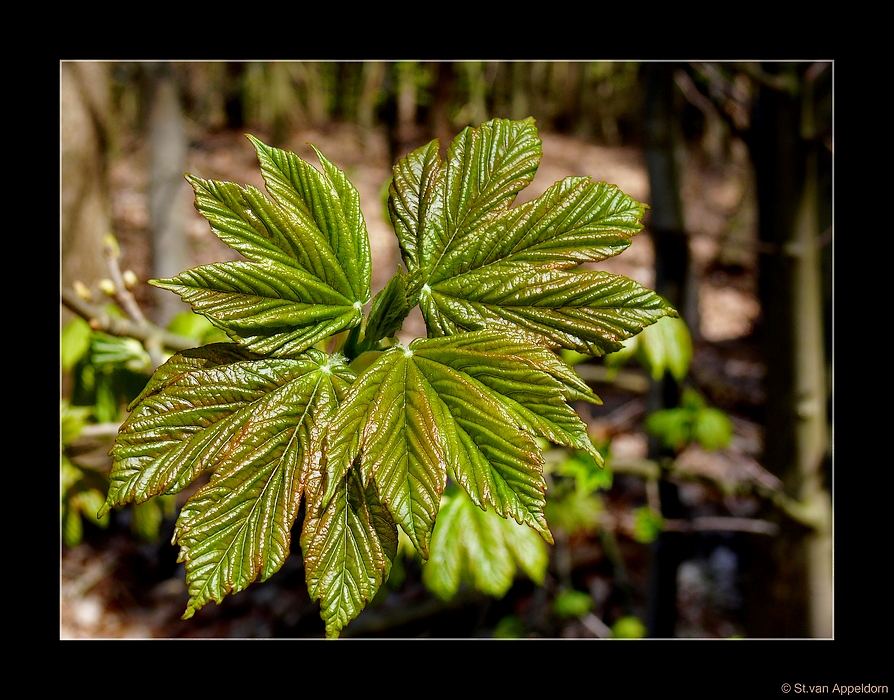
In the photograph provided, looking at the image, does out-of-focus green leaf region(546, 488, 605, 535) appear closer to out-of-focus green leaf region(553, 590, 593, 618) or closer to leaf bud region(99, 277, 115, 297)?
out-of-focus green leaf region(553, 590, 593, 618)

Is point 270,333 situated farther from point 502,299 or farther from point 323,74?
point 323,74

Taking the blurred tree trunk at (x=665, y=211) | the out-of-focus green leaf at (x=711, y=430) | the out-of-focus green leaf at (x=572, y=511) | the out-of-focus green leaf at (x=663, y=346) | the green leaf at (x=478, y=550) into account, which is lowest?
the out-of-focus green leaf at (x=572, y=511)

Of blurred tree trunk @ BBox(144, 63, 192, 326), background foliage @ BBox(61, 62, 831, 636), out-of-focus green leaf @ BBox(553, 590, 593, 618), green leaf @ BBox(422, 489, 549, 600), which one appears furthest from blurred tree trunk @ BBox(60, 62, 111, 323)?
out-of-focus green leaf @ BBox(553, 590, 593, 618)

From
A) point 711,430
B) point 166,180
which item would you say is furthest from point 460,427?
point 166,180

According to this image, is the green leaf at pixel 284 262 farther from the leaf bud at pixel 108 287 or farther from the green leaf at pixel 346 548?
the leaf bud at pixel 108 287

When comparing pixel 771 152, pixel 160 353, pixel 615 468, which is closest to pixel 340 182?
pixel 160 353

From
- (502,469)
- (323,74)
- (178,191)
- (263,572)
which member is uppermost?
(323,74)

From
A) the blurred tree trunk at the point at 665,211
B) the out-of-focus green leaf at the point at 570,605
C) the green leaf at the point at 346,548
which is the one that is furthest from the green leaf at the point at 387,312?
the out-of-focus green leaf at the point at 570,605
